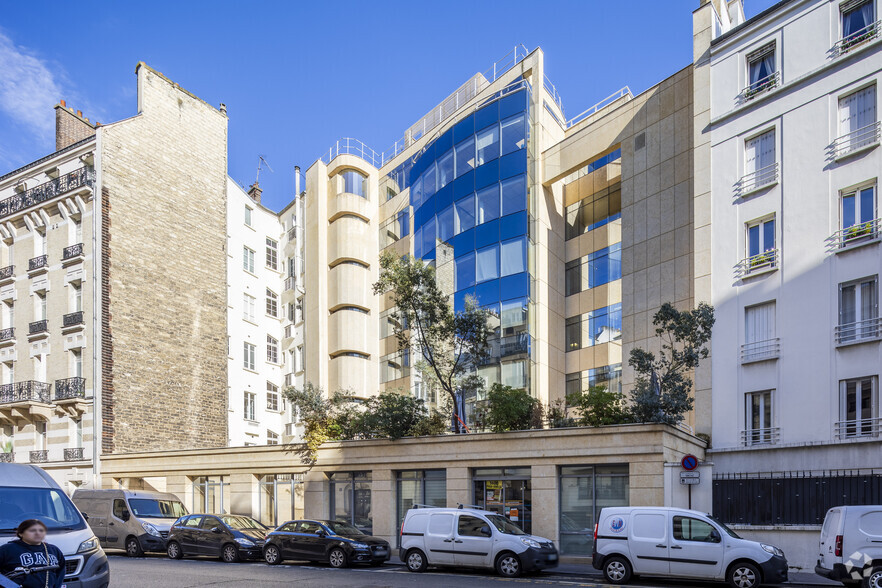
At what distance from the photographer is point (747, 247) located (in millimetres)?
23844

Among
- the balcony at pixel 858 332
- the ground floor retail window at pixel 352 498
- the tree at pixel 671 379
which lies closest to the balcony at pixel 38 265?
the ground floor retail window at pixel 352 498

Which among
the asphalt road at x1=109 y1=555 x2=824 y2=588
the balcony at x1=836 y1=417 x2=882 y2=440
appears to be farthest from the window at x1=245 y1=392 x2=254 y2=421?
the balcony at x1=836 y1=417 x2=882 y2=440

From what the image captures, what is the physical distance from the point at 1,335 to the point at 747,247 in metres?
34.0

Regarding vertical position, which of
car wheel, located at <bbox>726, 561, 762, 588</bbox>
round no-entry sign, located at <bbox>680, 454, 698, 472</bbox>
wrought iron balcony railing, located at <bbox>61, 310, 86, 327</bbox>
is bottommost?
car wheel, located at <bbox>726, 561, 762, 588</bbox>

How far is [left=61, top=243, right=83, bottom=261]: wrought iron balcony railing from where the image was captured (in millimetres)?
34406

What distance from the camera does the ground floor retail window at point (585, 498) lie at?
20.5 metres

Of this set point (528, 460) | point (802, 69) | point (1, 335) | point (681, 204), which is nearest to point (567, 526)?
point (528, 460)

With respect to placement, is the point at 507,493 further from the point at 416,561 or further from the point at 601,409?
the point at 416,561

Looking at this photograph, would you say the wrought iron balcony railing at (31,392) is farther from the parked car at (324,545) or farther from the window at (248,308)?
the parked car at (324,545)

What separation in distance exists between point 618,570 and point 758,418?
9.29m

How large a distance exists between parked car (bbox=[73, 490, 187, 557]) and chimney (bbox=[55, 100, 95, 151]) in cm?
2115

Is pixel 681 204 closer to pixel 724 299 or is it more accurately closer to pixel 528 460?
pixel 724 299

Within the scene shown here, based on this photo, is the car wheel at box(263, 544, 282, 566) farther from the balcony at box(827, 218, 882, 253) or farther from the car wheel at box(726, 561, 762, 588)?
the balcony at box(827, 218, 882, 253)

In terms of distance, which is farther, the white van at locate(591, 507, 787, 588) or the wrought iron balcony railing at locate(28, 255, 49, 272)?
the wrought iron balcony railing at locate(28, 255, 49, 272)
